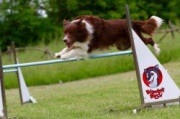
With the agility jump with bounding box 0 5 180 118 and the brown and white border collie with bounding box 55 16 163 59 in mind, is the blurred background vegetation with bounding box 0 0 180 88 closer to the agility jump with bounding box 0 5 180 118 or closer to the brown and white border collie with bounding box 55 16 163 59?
the brown and white border collie with bounding box 55 16 163 59

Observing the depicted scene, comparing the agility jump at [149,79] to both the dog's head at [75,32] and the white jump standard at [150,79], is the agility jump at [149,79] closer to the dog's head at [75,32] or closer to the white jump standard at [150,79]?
the white jump standard at [150,79]

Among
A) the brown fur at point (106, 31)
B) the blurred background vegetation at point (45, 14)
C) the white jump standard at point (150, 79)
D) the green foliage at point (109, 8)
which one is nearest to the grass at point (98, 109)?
the white jump standard at point (150, 79)

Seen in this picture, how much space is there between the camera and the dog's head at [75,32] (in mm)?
6875

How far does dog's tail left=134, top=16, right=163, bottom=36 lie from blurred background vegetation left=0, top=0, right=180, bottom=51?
14713mm

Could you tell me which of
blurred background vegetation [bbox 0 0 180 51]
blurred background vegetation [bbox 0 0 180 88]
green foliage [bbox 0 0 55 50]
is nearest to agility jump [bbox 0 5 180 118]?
blurred background vegetation [bbox 0 0 180 88]

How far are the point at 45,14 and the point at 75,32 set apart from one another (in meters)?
17.3

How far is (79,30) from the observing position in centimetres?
690

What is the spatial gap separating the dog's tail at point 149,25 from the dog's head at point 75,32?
88 centimetres

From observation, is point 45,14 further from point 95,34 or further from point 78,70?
point 95,34

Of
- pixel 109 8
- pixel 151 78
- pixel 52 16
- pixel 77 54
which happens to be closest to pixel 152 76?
pixel 151 78

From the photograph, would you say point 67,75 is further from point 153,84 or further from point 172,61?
point 153,84

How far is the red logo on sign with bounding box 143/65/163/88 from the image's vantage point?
6570 mm

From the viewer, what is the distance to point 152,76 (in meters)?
6.58

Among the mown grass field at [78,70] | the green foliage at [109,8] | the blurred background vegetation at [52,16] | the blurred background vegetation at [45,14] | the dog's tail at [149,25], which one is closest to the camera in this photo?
the dog's tail at [149,25]
